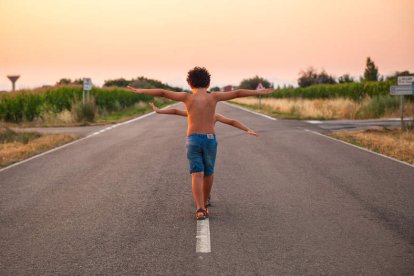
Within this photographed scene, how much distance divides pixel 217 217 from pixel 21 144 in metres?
10.9

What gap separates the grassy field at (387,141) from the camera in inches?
457

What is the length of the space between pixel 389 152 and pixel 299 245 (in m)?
8.12

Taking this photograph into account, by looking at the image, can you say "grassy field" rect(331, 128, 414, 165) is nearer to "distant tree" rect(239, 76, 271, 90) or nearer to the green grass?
the green grass

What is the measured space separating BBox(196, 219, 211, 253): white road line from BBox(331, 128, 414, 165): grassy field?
6.75 meters

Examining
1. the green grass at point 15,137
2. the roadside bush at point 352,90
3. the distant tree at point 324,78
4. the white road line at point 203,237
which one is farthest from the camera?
the distant tree at point 324,78

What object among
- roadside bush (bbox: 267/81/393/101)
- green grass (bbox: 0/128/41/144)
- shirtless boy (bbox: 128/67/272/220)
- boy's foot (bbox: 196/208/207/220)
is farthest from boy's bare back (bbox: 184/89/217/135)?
roadside bush (bbox: 267/81/393/101)

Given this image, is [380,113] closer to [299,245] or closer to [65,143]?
[65,143]

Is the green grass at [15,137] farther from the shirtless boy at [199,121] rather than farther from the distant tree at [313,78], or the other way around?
the distant tree at [313,78]

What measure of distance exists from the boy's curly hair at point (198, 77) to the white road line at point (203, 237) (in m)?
1.61

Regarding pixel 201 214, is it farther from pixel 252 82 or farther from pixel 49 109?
pixel 252 82

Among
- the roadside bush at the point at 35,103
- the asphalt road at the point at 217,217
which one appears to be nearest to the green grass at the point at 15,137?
the asphalt road at the point at 217,217

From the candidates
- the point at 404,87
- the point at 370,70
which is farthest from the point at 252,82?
the point at 404,87

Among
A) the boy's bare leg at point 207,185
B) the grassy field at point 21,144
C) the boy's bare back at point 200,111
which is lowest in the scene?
the grassy field at point 21,144

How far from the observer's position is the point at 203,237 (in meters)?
4.86
